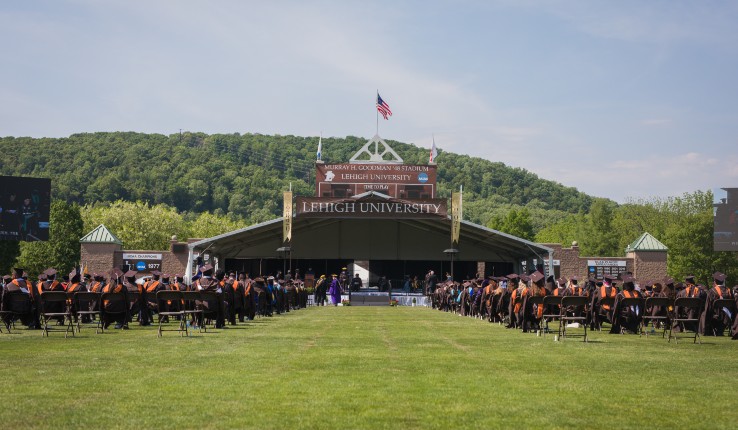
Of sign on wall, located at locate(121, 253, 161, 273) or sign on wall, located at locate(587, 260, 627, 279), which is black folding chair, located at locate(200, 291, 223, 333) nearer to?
sign on wall, located at locate(121, 253, 161, 273)

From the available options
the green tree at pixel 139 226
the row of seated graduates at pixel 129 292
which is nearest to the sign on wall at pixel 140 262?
the row of seated graduates at pixel 129 292

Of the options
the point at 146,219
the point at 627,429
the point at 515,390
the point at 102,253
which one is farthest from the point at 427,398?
the point at 146,219

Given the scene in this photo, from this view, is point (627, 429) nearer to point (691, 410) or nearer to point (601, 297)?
point (691, 410)

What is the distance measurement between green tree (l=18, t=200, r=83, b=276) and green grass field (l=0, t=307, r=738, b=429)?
233 ft

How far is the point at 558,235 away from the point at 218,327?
324ft

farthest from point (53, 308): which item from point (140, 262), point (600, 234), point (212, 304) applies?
point (600, 234)

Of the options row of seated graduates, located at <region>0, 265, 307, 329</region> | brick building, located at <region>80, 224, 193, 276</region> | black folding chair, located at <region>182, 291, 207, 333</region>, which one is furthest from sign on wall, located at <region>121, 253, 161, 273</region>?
black folding chair, located at <region>182, 291, 207, 333</region>

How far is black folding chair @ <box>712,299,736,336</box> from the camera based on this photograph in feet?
79.8

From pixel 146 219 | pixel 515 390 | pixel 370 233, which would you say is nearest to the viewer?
pixel 515 390

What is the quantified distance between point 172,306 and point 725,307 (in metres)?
15.6

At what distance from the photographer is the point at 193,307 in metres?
25.4

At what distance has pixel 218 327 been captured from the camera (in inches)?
1035

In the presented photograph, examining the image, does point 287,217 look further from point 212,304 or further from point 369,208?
point 212,304

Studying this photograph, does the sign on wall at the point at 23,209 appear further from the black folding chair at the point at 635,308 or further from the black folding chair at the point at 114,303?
the black folding chair at the point at 635,308
